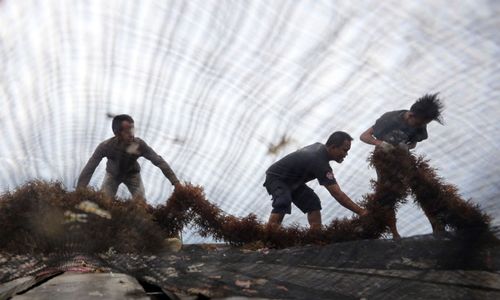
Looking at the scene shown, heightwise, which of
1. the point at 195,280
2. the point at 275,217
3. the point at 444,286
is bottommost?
the point at 444,286

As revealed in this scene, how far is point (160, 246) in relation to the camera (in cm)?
308

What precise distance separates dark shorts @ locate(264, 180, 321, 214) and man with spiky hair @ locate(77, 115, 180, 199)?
0.78 meters

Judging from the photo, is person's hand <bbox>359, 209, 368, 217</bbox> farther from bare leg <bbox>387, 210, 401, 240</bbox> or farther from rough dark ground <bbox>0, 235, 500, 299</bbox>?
rough dark ground <bbox>0, 235, 500, 299</bbox>

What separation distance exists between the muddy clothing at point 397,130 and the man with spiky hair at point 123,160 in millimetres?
1512

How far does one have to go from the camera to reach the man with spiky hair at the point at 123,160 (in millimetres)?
3434

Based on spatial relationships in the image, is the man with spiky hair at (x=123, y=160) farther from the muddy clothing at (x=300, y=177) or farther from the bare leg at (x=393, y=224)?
the bare leg at (x=393, y=224)

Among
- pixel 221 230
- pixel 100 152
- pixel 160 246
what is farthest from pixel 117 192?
pixel 221 230

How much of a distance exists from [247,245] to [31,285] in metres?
1.52

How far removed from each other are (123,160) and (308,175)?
1.37 m

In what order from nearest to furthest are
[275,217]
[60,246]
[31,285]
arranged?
[31,285], [60,246], [275,217]

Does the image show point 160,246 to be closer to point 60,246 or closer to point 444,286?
point 60,246

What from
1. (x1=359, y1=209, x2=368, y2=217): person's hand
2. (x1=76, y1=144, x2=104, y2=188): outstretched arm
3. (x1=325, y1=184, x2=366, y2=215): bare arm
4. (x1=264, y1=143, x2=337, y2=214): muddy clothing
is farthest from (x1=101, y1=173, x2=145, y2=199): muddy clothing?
(x1=359, y1=209, x2=368, y2=217): person's hand

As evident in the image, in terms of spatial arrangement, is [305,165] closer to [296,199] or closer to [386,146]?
[296,199]

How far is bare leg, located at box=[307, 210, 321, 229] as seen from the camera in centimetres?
294
